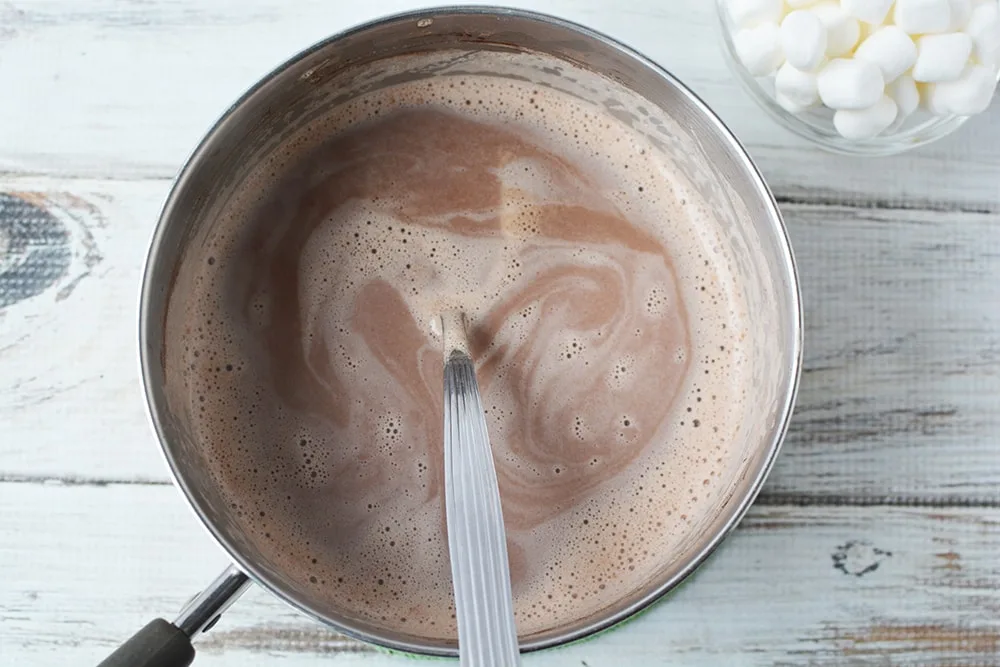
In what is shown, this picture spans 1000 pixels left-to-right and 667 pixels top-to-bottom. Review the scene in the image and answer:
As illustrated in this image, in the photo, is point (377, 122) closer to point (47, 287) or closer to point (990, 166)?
point (47, 287)

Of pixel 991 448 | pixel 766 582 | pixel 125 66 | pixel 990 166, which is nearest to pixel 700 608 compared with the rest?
pixel 766 582

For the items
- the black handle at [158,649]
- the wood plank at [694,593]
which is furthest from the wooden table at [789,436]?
the black handle at [158,649]

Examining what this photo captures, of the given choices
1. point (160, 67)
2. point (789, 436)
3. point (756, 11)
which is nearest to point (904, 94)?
point (756, 11)

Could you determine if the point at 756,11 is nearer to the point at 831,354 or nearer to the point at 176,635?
the point at 831,354

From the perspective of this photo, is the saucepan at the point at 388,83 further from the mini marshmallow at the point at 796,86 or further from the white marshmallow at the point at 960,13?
the white marshmallow at the point at 960,13

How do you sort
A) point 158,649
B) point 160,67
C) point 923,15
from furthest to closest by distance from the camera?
point 160,67
point 923,15
point 158,649

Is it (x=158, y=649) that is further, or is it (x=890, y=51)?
(x=890, y=51)

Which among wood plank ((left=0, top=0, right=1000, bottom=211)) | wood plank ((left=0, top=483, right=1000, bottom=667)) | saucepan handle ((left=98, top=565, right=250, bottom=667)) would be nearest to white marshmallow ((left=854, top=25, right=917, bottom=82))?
wood plank ((left=0, top=0, right=1000, bottom=211))
